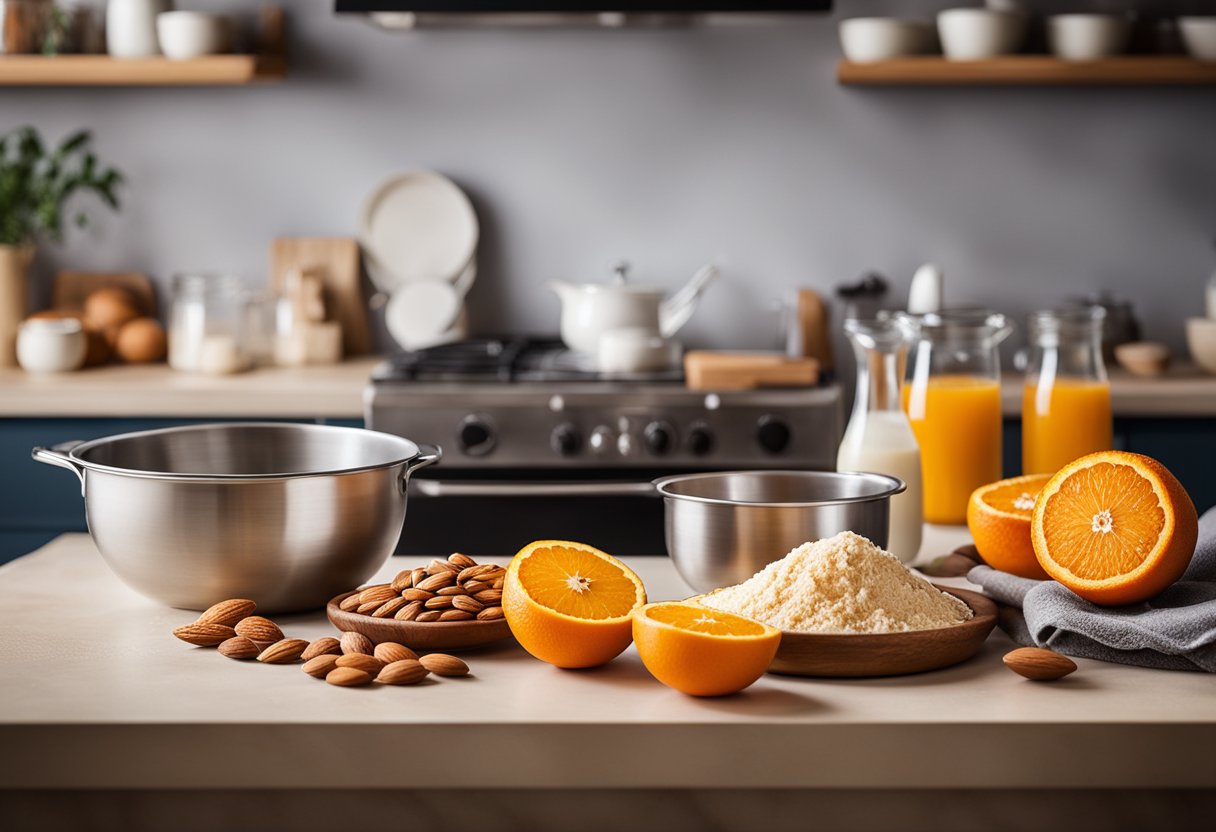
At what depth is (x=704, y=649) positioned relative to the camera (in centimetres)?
103

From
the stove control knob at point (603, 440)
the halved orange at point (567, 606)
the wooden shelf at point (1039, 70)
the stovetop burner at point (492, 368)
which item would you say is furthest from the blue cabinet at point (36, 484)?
the halved orange at point (567, 606)

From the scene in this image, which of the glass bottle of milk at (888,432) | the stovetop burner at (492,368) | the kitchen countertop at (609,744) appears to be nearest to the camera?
the kitchen countertop at (609,744)

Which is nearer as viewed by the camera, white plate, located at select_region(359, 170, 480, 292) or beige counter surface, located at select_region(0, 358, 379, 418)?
beige counter surface, located at select_region(0, 358, 379, 418)

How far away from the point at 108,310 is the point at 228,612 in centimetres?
247

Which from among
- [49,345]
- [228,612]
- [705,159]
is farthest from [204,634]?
[705,159]

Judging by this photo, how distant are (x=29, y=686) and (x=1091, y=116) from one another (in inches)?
125

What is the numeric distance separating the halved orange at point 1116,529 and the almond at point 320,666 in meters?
0.65

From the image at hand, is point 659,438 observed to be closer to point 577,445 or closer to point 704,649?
point 577,445

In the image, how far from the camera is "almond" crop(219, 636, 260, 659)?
118 centimetres

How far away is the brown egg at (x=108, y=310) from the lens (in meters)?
3.46

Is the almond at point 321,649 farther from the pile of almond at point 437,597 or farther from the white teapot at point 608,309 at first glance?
the white teapot at point 608,309

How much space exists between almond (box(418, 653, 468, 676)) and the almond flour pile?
0.73 feet

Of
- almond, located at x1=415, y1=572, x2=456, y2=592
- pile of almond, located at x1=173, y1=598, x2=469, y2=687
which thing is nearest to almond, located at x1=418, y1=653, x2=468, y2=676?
pile of almond, located at x1=173, y1=598, x2=469, y2=687

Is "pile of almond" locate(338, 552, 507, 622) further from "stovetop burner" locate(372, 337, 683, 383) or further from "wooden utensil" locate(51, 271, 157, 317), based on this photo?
"wooden utensil" locate(51, 271, 157, 317)
